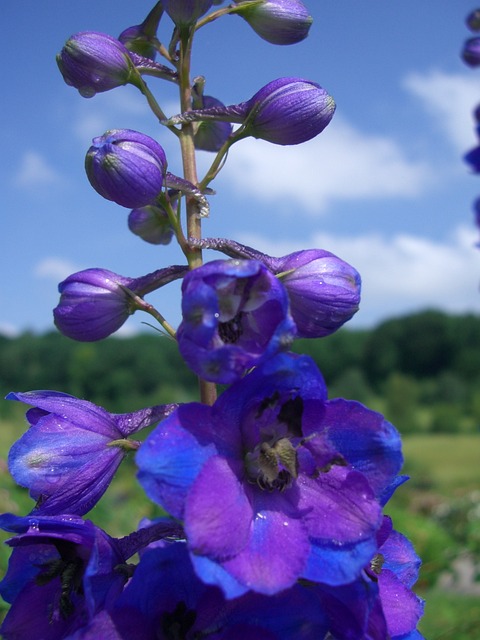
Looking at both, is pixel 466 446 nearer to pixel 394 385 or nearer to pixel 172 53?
pixel 394 385

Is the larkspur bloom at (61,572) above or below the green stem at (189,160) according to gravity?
below

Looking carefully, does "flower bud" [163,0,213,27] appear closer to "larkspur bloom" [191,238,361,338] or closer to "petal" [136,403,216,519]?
"larkspur bloom" [191,238,361,338]

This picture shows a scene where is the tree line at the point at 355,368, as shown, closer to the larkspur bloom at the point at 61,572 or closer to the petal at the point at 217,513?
the larkspur bloom at the point at 61,572

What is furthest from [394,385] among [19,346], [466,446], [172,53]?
[172,53]

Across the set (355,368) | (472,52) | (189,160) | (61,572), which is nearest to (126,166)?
(189,160)

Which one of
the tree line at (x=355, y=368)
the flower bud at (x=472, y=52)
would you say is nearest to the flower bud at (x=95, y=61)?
the flower bud at (x=472, y=52)

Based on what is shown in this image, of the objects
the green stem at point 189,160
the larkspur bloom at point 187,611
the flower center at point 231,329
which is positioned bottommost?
the larkspur bloom at point 187,611
